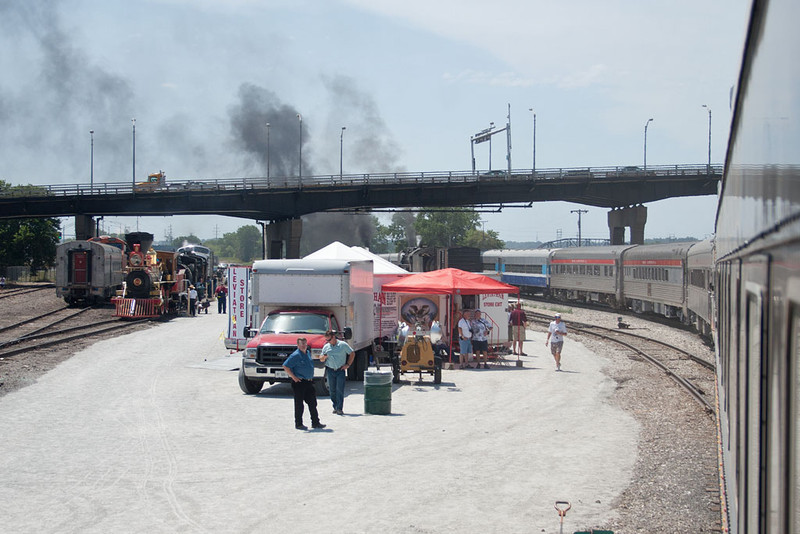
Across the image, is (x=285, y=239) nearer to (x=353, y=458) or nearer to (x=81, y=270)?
(x=81, y=270)

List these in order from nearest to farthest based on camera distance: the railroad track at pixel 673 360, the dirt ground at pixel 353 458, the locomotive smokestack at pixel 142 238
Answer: the dirt ground at pixel 353 458 → the railroad track at pixel 673 360 → the locomotive smokestack at pixel 142 238

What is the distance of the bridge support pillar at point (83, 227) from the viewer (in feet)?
230

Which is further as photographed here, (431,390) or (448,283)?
(448,283)

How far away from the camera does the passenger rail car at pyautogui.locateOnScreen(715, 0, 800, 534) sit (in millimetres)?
2311

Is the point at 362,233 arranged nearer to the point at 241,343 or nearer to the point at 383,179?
the point at 383,179

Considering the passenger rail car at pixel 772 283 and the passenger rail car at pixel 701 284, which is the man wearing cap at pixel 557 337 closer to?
the passenger rail car at pixel 701 284

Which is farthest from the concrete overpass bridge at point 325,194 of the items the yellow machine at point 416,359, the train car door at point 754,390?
the train car door at point 754,390

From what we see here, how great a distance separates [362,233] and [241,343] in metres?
82.0

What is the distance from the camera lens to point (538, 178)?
70.3m

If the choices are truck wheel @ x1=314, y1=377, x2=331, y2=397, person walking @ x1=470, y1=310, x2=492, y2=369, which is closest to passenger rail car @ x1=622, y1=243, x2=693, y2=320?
person walking @ x1=470, y1=310, x2=492, y2=369

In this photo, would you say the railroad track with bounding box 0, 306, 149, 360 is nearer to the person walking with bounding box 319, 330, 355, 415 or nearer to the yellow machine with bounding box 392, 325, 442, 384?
the yellow machine with bounding box 392, 325, 442, 384

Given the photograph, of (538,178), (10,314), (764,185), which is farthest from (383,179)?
(764,185)

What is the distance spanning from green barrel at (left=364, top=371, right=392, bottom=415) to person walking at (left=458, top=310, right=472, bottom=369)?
7.79 m

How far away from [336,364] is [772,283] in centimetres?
1445
